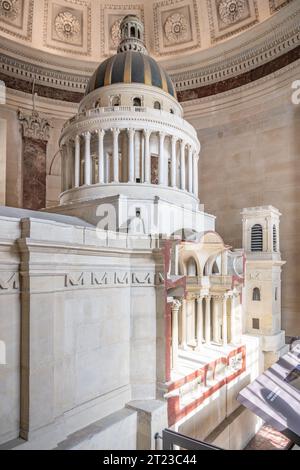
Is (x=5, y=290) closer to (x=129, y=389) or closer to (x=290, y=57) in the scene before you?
(x=129, y=389)

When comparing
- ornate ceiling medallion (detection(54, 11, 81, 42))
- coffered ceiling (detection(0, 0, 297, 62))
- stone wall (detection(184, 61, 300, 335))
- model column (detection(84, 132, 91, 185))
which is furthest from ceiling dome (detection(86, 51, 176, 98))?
ornate ceiling medallion (detection(54, 11, 81, 42))

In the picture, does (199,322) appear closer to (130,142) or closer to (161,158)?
(161,158)

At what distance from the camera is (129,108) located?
55.5ft

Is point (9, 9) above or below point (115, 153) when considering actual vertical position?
above

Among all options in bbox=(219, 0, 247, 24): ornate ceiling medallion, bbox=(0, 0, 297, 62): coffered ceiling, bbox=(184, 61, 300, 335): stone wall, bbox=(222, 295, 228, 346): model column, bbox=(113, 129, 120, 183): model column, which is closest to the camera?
bbox=(222, 295, 228, 346): model column

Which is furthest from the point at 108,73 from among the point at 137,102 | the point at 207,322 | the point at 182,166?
the point at 207,322

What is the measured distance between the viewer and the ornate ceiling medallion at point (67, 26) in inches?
1025

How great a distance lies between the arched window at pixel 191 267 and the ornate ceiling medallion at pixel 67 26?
69.8 ft

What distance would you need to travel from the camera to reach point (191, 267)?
1518 centimetres

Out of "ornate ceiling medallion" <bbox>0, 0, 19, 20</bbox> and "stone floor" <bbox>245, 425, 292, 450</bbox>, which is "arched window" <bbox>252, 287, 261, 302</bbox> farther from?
"ornate ceiling medallion" <bbox>0, 0, 19, 20</bbox>

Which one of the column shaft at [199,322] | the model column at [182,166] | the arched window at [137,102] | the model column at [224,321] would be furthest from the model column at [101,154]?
the model column at [224,321]

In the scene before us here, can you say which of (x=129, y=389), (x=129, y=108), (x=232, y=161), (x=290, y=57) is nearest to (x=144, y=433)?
(x=129, y=389)

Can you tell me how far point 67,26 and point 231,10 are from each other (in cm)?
1226

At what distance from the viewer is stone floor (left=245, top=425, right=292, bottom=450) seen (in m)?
13.4
